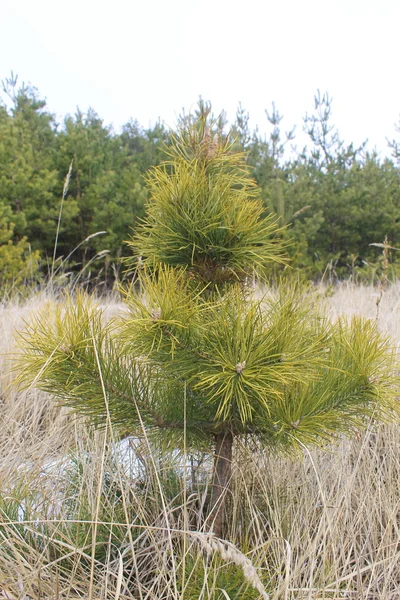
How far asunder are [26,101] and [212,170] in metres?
20.4

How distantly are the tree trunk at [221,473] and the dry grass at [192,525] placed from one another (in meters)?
0.07

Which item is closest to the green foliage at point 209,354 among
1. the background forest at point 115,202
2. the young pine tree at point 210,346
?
the young pine tree at point 210,346

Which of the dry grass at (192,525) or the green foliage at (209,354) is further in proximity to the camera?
the dry grass at (192,525)

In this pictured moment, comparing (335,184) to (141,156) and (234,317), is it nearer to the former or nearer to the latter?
(141,156)

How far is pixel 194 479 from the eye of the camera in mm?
1704

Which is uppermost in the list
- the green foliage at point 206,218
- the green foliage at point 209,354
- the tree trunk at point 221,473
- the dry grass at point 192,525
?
the green foliage at point 206,218

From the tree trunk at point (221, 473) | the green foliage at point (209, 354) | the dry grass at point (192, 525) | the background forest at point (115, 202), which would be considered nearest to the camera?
the green foliage at point (209, 354)

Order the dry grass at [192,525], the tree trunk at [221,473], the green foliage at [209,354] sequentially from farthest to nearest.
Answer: the tree trunk at [221,473] < the dry grass at [192,525] < the green foliage at [209,354]

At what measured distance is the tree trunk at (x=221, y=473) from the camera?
136 cm

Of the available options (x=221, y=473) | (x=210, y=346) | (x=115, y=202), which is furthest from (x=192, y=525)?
(x=115, y=202)

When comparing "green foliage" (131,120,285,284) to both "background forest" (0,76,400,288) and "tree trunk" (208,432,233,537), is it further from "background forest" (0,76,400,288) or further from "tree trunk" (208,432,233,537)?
"background forest" (0,76,400,288)

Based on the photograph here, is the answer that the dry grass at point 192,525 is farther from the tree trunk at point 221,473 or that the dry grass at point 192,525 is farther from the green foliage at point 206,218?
the green foliage at point 206,218

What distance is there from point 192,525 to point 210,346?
77 centimetres

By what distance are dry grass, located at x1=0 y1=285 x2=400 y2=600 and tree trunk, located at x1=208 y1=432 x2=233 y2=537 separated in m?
0.07
